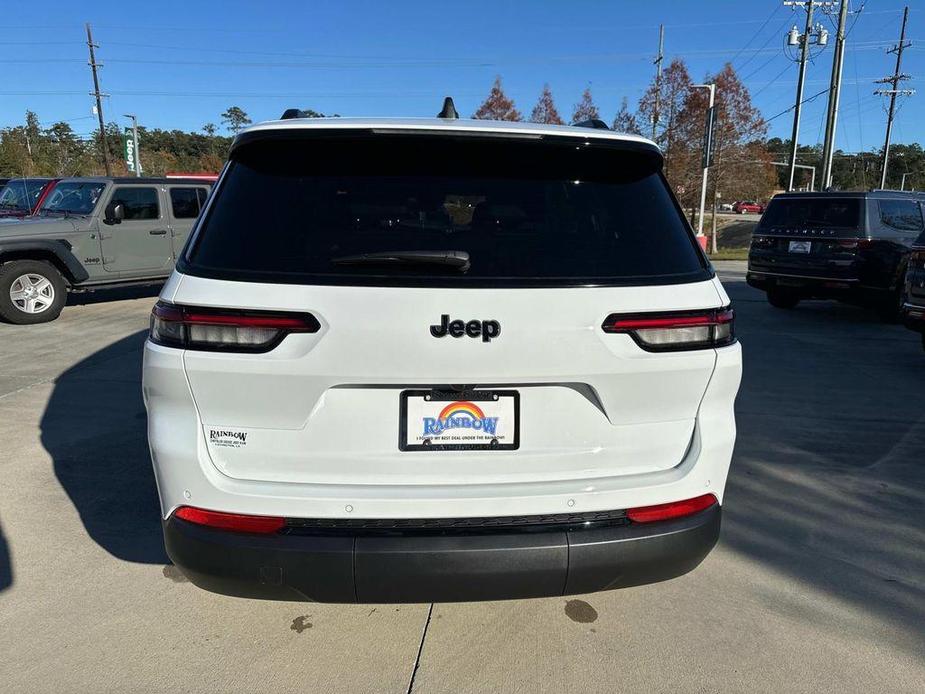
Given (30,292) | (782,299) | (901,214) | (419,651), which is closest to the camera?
(419,651)

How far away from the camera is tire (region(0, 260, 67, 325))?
8484 millimetres

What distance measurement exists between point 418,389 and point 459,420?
0.16 m

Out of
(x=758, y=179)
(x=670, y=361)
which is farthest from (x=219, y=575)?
(x=758, y=179)

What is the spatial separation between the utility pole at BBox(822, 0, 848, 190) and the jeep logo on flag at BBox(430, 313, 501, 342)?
939 inches

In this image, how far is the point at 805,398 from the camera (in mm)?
5668

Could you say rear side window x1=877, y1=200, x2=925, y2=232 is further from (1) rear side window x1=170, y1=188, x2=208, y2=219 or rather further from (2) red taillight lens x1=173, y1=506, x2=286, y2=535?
(1) rear side window x1=170, y1=188, x2=208, y2=219

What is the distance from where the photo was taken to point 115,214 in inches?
352

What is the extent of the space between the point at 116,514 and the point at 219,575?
1.83 meters

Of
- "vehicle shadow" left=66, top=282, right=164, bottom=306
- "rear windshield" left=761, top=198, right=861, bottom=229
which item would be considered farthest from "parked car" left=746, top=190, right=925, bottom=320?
"vehicle shadow" left=66, top=282, right=164, bottom=306

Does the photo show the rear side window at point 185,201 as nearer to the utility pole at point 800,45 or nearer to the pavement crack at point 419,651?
the pavement crack at point 419,651

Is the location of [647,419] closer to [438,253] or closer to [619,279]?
[619,279]

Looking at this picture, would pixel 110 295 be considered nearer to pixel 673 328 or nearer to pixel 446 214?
pixel 446 214

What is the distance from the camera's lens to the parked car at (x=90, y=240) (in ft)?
28.3

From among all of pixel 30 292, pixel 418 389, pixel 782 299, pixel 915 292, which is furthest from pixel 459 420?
pixel 782 299
